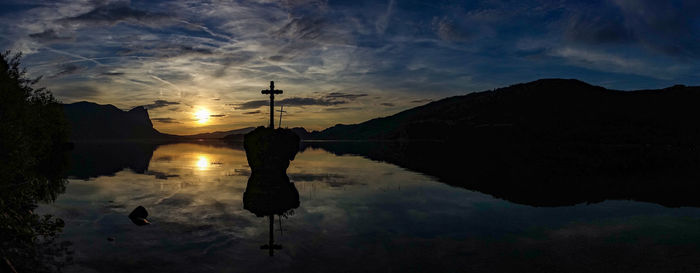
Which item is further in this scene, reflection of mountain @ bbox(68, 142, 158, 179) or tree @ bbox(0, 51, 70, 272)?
A: reflection of mountain @ bbox(68, 142, 158, 179)

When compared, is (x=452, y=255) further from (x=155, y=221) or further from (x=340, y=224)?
(x=155, y=221)

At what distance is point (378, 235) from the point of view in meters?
20.7

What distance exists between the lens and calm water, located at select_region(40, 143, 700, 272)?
15.7 m

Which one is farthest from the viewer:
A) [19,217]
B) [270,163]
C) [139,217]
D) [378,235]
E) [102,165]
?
[102,165]

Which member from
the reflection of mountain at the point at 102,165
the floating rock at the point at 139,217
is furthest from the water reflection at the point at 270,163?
the reflection of mountain at the point at 102,165

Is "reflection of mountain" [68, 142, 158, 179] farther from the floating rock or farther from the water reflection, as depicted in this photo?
the floating rock

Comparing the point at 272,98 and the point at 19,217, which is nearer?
the point at 19,217

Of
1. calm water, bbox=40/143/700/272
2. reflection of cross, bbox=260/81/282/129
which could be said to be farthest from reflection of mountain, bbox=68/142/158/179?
reflection of cross, bbox=260/81/282/129

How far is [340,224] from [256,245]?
637cm

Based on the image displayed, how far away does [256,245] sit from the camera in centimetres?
1806

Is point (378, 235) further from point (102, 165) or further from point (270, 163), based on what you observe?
point (102, 165)

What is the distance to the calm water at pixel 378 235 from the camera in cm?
1568

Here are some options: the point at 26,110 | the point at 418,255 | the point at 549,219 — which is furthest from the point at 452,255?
the point at 26,110

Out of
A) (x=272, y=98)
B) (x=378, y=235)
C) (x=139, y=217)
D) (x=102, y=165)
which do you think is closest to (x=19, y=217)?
(x=139, y=217)
